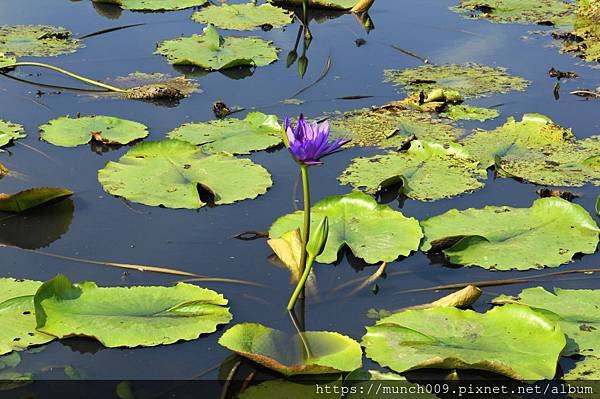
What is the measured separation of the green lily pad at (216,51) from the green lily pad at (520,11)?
1.68 meters

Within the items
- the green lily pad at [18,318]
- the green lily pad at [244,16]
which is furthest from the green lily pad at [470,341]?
the green lily pad at [244,16]

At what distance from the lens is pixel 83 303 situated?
272cm

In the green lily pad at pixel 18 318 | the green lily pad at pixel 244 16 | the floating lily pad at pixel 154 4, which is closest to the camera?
the green lily pad at pixel 18 318

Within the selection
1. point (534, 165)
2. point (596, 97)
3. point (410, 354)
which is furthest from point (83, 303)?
point (596, 97)

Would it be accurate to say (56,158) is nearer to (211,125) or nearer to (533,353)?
(211,125)

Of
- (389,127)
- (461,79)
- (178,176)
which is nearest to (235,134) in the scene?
(178,176)

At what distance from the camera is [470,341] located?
2598 millimetres

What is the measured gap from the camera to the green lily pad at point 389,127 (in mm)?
4199

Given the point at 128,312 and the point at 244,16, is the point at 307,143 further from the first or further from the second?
the point at 244,16

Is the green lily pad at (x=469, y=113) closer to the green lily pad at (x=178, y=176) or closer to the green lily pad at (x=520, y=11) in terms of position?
the green lily pad at (x=178, y=176)

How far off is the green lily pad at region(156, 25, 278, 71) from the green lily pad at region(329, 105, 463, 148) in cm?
92

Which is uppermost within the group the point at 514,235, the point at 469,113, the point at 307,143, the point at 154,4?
the point at 307,143

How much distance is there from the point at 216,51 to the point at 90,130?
4.41ft

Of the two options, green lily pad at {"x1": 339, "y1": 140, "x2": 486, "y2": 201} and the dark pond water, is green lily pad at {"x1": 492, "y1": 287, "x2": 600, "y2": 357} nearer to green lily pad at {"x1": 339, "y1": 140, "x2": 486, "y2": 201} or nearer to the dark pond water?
the dark pond water
